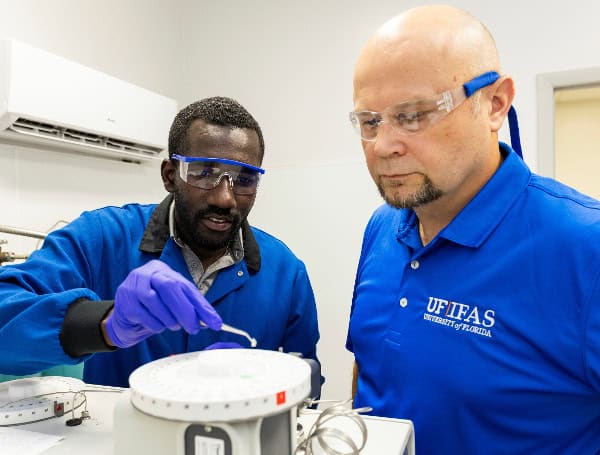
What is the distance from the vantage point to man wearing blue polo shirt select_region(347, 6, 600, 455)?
0.86m

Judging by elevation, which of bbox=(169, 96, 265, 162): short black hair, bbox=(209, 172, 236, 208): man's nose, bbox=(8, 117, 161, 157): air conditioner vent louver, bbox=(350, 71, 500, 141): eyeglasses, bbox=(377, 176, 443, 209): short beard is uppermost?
bbox=(8, 117, 161, 157): air conditioner vent louver

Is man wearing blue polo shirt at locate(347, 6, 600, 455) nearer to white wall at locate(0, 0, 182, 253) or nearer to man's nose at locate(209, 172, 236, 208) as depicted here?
man's nose at locate(209, 172, 236, 208)

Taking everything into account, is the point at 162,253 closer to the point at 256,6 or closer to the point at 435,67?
the point at 435,67

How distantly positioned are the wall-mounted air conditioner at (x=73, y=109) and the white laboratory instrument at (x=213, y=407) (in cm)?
146

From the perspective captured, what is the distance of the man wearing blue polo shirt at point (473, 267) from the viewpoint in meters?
0.86

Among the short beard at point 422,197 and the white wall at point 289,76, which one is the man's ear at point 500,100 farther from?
the white wall at point 289,76

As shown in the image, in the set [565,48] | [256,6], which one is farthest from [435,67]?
[256,6]

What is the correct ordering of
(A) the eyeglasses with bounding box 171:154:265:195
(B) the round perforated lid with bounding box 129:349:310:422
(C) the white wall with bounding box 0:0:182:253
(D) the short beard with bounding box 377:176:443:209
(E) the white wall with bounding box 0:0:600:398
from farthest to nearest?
(E) the white wall with bounding box 0:0:600:398
(C) the white wall with bounding box 0:0:182:253
(A) the eyeglasses with bounding box 171:154:265:195
(D) the short beard with bounding box 377:176:443:209
(B) the round perforated lid with bounding box 129:349:310:422

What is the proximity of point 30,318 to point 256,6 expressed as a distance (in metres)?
2.40

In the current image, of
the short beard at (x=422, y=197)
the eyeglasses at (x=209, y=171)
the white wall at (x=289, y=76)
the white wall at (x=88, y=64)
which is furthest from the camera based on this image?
the white wall at (x=289, y=76)

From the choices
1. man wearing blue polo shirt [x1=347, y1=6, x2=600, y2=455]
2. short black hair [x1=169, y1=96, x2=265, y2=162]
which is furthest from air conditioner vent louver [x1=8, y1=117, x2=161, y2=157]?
man wearing blue polo shirt [x1=347, y1=6, x2=600, y2=455]

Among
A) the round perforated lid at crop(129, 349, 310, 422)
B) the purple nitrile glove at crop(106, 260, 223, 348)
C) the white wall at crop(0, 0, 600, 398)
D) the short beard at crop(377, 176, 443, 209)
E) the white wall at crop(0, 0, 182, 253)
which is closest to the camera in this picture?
the round perforated lid at crop(129, 349, 310, 422)

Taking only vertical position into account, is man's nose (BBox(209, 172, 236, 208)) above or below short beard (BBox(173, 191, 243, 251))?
above

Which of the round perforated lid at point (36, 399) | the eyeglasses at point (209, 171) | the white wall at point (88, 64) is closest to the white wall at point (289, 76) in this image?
the white wall at point (88, 64)
